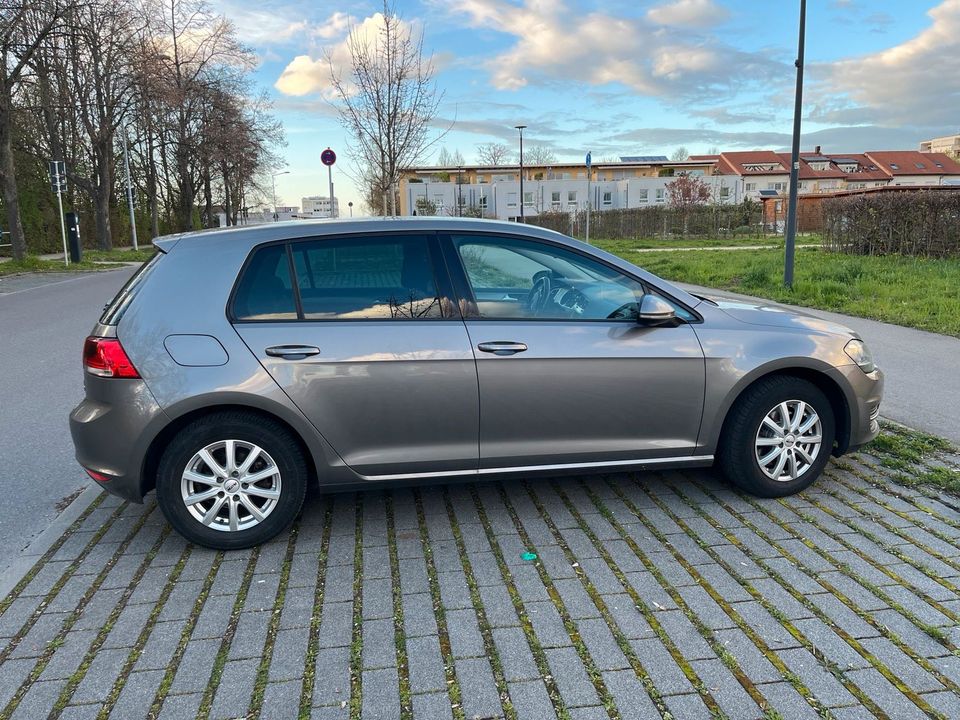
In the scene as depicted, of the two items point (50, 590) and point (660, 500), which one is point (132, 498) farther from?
point (660, 500)

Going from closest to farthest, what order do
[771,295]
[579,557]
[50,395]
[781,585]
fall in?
A: [781,585], [579,557], [50,395], [771,295]

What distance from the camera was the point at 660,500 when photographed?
164 inches

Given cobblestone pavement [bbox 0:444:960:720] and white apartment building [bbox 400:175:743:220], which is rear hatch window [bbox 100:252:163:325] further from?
white apartment building [bbox 400:175:743:220]

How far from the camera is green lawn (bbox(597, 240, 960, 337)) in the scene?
995 cm

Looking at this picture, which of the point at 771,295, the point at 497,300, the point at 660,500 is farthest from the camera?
the point at 771,295

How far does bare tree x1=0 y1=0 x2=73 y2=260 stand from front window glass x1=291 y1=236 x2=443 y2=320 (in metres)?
20.0

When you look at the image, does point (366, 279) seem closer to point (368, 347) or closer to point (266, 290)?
point (368, 347)

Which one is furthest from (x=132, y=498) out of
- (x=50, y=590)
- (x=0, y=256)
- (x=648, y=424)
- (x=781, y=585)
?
(x=0, y=256)

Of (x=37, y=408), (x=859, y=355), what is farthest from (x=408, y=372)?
(x=37, y=408)

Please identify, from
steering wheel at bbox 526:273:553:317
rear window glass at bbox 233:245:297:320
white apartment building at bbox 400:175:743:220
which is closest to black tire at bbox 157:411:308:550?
rear window glass at bbox 233:245:297:320

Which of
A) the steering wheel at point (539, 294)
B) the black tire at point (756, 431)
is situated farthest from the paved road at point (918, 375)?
the steering wheel at point (539, 294)

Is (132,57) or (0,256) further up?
(132,57)

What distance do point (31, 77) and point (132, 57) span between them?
3.50 metres

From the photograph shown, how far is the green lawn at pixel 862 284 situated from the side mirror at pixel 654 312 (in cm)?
675
